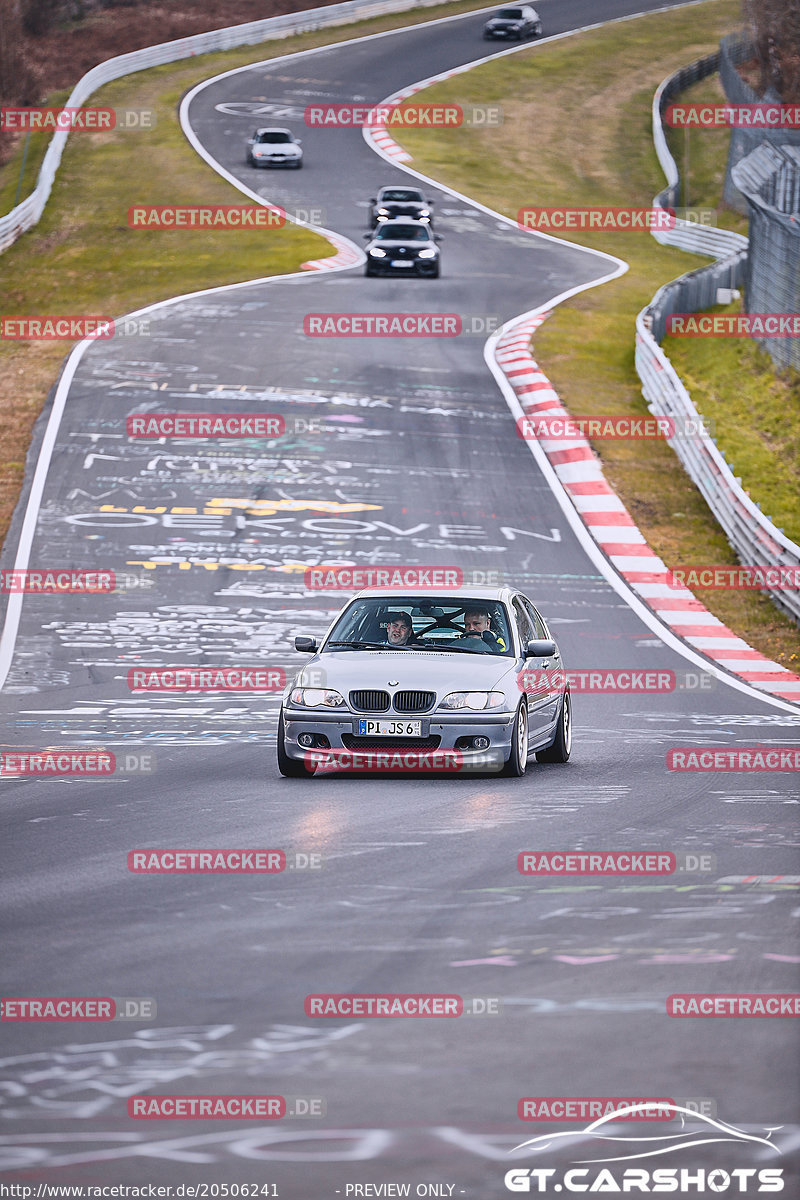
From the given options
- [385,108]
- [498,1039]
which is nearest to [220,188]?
[385,108]

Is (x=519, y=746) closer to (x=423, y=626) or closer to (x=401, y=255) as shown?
(x=423, y=626)

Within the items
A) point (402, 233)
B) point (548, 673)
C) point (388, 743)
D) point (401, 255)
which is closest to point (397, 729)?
point (388, 743)

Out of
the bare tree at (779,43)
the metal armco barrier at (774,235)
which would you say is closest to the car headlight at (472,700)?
the metal armco barrier at (774,235)

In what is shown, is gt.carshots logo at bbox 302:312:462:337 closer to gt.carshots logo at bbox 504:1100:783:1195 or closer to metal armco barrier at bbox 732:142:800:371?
metal armco barrier at bbox 732:142:800:371

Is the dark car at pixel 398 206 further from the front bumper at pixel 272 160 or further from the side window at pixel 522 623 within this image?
Answer: the side window at pixel 522 623

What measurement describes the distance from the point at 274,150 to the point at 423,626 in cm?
4561

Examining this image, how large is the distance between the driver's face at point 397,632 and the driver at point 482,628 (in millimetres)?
408

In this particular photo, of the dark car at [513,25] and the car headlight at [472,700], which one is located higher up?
the dark car at [513,25]

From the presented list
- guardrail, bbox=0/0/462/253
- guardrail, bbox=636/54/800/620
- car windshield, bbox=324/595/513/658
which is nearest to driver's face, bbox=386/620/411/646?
car windshield, bbox=324/595/513/658

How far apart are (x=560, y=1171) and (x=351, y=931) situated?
94.3 inches

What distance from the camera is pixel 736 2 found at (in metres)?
86.9

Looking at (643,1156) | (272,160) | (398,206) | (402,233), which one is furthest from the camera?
(272,160)

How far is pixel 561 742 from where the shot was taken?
1233 cm

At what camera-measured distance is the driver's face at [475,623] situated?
12.1 m
